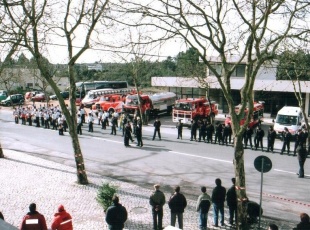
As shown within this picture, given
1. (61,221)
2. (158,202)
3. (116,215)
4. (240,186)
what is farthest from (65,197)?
(240,186)

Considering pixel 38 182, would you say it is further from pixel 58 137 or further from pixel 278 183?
pixel 58 137

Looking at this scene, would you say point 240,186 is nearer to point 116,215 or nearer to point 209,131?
point 116,215

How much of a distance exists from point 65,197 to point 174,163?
6.72 meters

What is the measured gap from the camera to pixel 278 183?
15336 millimetres

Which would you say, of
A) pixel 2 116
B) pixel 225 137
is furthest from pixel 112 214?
pixel 2 116

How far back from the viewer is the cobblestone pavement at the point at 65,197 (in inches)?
441

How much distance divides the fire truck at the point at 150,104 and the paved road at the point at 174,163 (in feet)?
24.7

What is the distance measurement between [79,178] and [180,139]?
39.1ft

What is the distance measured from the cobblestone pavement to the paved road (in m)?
1.29

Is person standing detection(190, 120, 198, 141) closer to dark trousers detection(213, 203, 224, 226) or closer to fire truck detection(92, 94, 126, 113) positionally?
fire truck detection(92, 94, 126, 113)

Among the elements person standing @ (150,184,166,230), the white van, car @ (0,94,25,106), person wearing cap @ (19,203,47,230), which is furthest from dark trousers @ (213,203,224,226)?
car @ (0,94,25,106)

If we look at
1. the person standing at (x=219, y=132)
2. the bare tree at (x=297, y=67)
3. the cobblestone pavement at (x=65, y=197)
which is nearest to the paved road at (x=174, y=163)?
the person standing at (x=219, y=132)

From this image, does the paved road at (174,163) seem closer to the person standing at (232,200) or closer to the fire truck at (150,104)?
the person standing at (232,200)

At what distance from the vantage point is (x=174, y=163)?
736 inches
